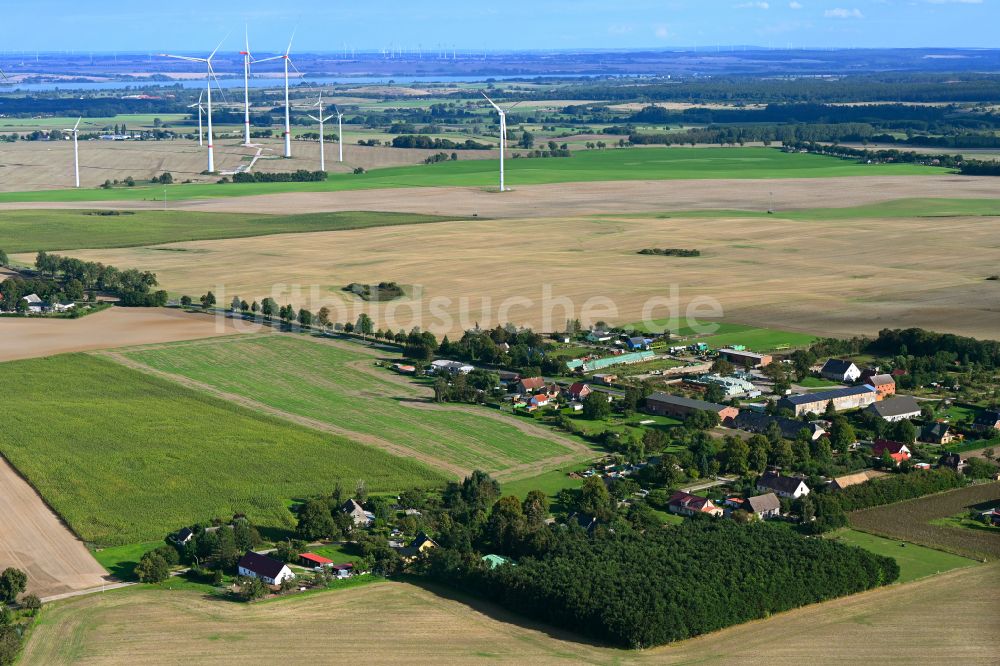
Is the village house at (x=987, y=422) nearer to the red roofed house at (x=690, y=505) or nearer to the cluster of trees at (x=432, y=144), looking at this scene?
the red roofed house at (x=690, y=505)

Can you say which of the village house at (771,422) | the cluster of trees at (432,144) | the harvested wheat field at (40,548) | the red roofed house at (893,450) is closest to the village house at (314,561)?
the harvested wheat field at (40,548)

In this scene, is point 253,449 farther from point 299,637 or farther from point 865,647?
point 865,647

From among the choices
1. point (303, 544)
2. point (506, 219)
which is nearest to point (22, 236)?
point (506, 219)

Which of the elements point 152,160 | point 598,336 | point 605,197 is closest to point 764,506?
point 598,336

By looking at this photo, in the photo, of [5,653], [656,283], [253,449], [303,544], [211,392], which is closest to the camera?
[5,653]

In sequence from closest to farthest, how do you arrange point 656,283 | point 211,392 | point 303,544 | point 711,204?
1. point 303,544
2. point 211,392
3. point 656,283
4. point 711,204

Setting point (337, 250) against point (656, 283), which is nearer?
point (656, 283)

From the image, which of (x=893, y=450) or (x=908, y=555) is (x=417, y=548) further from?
(x=893, y=450)
